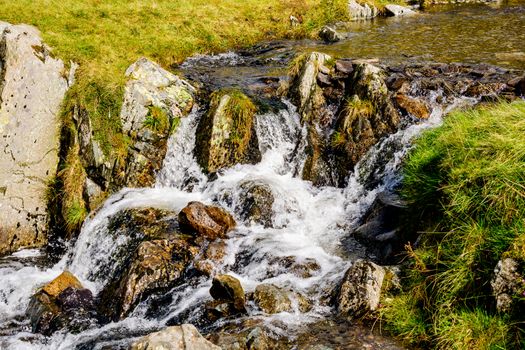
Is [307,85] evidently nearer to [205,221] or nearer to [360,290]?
[205,221]

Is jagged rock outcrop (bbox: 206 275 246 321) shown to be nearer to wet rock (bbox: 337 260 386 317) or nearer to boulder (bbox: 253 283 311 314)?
boulder (bbox: 253 283 311 314)

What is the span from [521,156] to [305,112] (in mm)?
8397

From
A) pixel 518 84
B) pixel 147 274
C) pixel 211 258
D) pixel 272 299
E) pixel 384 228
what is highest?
pixel 518 84

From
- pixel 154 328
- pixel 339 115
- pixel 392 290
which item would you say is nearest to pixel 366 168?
pixel 339 115

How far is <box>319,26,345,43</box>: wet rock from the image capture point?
24.0 metres

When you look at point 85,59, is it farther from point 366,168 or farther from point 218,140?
point 366,168

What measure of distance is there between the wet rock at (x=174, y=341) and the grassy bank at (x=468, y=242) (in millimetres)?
3103

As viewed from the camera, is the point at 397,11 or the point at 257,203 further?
the point at 397,11

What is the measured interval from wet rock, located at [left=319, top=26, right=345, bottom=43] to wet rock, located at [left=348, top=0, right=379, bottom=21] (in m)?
6.09

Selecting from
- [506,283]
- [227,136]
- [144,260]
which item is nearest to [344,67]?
[227,136]

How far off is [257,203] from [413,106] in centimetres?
567

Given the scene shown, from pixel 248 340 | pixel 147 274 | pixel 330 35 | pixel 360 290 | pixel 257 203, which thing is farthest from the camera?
pixel 330 35

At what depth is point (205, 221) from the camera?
432 inches

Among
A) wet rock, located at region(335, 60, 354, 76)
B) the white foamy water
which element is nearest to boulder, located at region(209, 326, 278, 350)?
the white foamy water
